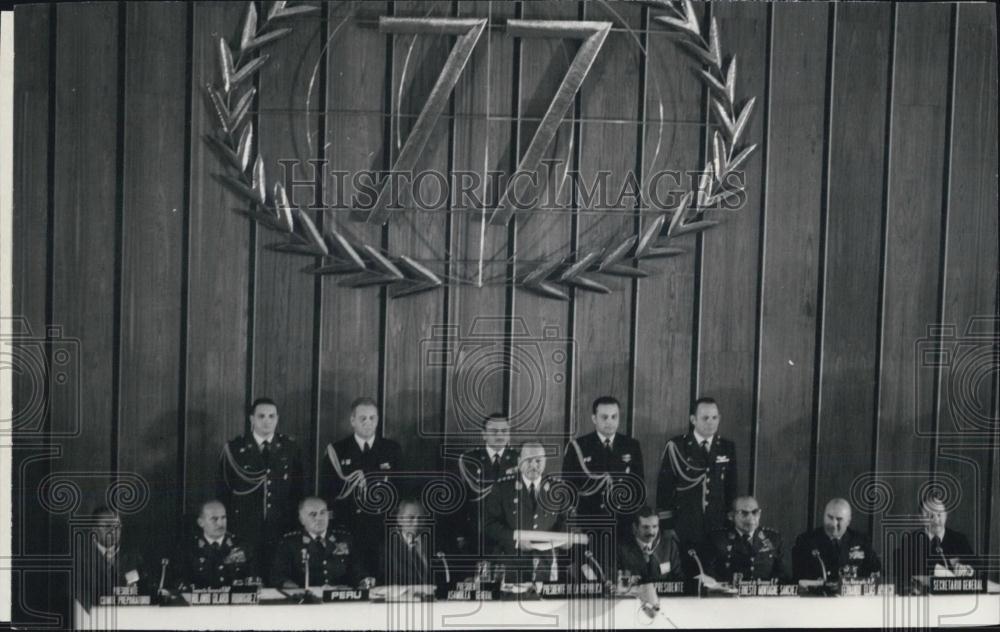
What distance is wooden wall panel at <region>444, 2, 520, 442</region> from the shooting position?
16.1 ft

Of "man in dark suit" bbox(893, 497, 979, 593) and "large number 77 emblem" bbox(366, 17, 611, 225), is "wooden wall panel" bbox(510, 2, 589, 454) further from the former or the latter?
"man in dark suit" bbox(893, 497, 979, 593)

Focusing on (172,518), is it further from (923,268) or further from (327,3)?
(923,268)

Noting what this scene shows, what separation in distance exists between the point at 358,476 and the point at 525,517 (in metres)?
0.73

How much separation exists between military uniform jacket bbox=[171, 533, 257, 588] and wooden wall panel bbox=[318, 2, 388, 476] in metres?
0.57

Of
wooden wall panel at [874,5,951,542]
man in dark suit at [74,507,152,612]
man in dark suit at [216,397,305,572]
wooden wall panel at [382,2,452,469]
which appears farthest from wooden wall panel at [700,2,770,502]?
man in dark suit at [74,507,152,612]

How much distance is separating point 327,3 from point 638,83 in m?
1.36

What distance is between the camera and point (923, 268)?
16.6ft

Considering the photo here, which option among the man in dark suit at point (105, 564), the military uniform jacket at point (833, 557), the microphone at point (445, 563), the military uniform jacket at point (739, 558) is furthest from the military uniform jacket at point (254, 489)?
the military uniform jacket at point (833, 557)

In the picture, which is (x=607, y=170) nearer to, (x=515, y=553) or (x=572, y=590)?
(x=515, y=553)

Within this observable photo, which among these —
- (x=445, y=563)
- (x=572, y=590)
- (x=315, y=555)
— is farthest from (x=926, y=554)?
(x=315, y=555)

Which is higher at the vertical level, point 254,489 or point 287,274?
point 287,274

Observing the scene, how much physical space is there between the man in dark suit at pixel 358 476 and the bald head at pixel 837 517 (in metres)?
1.92

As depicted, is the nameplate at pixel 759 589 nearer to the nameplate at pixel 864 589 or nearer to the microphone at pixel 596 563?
the nameplate at pixel 864 589

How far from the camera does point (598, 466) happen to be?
196 inches
